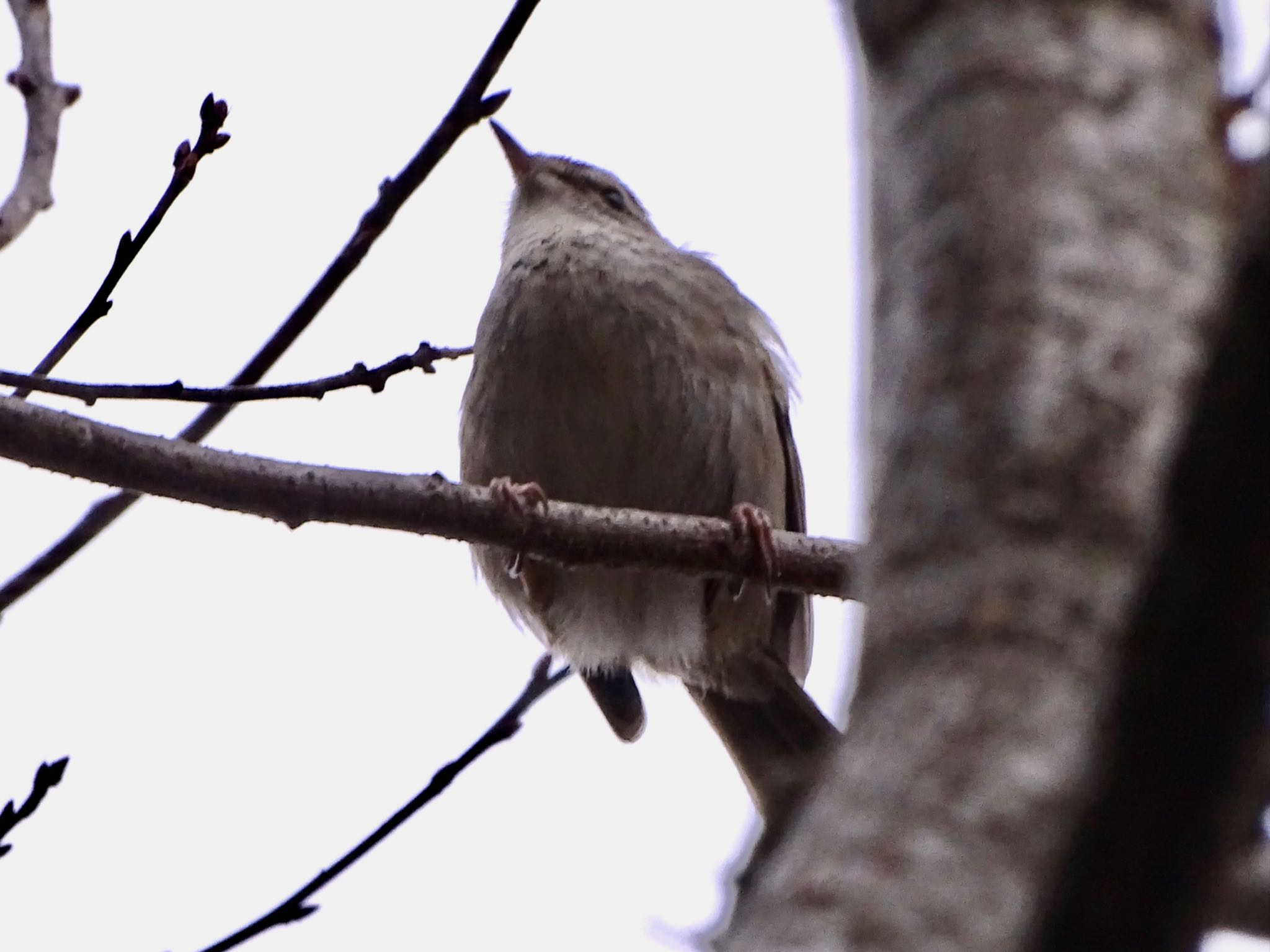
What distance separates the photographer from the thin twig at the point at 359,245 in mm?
3180

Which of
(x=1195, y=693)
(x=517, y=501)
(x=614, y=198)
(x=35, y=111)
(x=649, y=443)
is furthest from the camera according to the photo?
(x=614, y=198)

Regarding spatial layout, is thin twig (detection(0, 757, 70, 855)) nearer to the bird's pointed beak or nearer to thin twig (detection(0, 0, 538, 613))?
thin twig (detection(0, 0, 538, 613))

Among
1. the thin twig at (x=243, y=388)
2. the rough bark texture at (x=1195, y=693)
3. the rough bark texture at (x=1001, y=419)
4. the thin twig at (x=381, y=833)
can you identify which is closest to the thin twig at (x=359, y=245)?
the thin twig at (x=243, y=388)

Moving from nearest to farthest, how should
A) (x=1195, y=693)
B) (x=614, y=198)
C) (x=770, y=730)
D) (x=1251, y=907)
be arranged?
(x=1195, y=693) → (x=1251, y=907) → (x=770, y=730) → (x=614, y=198)

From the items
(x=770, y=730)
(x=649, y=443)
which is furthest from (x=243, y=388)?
(x=770, y=730)

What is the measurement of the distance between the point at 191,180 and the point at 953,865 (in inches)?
101

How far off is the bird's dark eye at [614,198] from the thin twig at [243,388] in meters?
2.80

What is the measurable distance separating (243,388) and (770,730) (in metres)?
2.95

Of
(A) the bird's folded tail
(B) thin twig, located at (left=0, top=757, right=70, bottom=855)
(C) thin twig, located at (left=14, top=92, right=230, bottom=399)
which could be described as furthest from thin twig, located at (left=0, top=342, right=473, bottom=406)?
(A) the bird's folded tail

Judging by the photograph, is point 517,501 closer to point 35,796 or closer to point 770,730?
point 35,796

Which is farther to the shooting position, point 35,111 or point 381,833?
point 35,111

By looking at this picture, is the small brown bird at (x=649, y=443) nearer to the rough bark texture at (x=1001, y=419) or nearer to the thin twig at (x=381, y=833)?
the thin twig at (x=381, y=833)

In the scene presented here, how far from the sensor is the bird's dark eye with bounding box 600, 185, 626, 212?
6418mm

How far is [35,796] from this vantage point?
297cm
